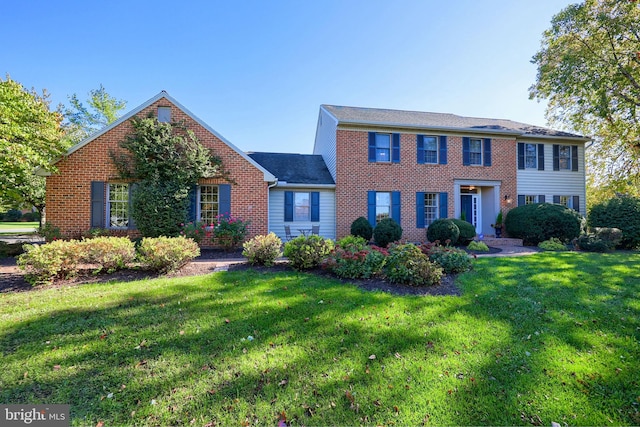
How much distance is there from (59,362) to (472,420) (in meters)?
4.11

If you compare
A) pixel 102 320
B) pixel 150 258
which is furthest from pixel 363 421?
pixel 150 258

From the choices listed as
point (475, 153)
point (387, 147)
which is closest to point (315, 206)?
point (387, 147)

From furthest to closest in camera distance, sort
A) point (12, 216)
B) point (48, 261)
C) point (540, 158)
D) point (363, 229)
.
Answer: point (12, 216) < point (540, 158) < point (363, 229) < point (48, 261)

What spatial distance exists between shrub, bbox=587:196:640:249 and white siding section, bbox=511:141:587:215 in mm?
2980

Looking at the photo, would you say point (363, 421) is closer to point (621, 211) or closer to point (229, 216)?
point (229, 216)

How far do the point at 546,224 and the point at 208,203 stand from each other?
48.5 ft

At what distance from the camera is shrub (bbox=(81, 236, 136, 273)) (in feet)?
19.6

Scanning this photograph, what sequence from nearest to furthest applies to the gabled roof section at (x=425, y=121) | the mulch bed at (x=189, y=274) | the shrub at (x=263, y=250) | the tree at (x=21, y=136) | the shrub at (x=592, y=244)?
the mulch bed at (x=189, y=274)
the shrub at (x=263, y=250)
the tree at (x=21, y=136)
the shrub at (x=592, y=244)
the gabled roof section at (x=425, y=121)

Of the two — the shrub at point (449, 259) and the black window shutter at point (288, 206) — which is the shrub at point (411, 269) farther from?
the black window shutter at point (288, 206)

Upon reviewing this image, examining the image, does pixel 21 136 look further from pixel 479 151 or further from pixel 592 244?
pixel 592 244

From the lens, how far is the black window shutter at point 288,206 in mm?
12727

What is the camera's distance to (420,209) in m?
13.5

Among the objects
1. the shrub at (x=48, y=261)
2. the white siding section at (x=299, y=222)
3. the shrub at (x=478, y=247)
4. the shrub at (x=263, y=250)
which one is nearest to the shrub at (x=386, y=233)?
the white siding section at (x=299, y=222)

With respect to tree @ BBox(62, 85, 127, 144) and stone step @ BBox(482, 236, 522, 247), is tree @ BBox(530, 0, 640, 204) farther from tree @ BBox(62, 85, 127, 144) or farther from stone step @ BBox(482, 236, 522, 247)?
tree @ BBox(62, 85, 127, 144)
